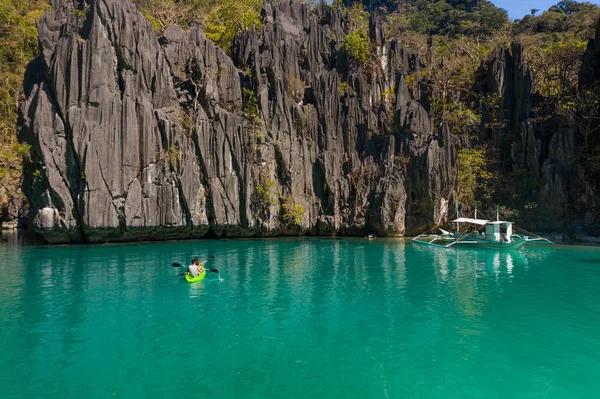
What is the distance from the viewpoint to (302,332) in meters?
14.2

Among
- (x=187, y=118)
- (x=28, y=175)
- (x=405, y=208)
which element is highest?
(x=187, y=118)

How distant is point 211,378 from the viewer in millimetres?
10609

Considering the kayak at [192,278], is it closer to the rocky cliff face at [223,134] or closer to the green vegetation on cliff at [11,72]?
the rocky cliff face at [223,134]

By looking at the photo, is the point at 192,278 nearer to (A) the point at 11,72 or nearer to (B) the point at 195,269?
(B) the point at 195,269

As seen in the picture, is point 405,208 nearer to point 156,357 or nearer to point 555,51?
point 555,51

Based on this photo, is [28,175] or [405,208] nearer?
[28,175]

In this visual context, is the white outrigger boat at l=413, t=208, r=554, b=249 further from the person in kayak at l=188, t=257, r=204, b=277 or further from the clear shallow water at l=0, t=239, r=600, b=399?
the person in kayak at l=188, t=257, r=204, b=277

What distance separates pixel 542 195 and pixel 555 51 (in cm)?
2125

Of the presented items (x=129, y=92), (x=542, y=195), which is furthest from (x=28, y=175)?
(x=542, y=195)

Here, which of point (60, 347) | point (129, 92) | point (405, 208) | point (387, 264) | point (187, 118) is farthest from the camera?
point (405, 208)

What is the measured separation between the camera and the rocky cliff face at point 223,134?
37.8 metres

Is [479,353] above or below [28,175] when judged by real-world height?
below

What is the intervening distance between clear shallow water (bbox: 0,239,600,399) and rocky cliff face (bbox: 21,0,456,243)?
1309cm

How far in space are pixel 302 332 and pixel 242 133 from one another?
33.9 metres
